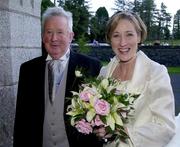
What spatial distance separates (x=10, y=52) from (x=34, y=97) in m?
1.08

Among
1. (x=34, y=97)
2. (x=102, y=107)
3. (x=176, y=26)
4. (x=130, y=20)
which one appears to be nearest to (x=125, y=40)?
(x=130, y=20)

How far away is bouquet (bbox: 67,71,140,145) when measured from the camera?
2.79 meters

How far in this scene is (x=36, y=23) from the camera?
5.45m

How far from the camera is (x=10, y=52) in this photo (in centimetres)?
450

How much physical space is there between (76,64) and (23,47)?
154cm

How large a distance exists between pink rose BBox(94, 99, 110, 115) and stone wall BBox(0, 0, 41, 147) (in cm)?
179

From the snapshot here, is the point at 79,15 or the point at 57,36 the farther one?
the point at 79,15

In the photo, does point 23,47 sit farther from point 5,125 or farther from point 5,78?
point 5,125

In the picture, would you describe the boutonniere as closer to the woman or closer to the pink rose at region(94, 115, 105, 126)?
the woman

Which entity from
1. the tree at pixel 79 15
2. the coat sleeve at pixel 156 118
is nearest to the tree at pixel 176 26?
the tree at pixel 79 15

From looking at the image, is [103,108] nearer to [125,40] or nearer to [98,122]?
[98,122]

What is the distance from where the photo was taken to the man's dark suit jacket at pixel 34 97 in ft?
11.6

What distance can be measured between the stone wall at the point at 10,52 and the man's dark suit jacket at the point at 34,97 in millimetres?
756

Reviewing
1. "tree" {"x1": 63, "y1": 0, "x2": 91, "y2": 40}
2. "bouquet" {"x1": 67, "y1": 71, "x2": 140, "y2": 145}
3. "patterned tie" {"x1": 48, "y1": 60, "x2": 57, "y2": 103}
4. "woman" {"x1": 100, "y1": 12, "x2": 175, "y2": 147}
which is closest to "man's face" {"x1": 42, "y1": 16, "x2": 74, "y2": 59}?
"patterned tie" {"x1": 48, "y1": 60, "x2": 57, "y2": 103}
